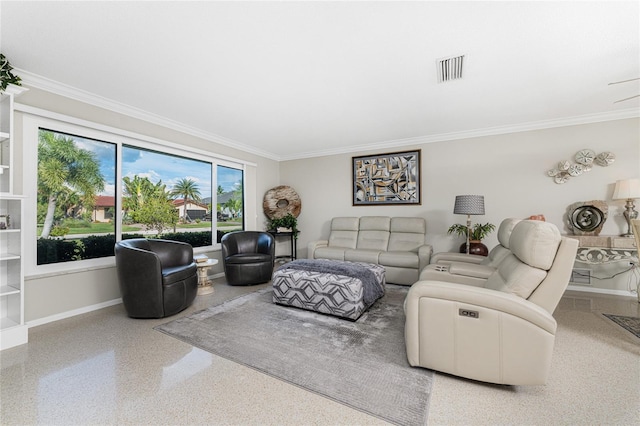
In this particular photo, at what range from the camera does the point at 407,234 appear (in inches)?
183

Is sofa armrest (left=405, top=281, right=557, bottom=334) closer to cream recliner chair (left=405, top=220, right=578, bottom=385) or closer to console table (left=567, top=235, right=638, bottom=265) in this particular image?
cream recliner chair (left=405, top=220, right=578, bottom=385)

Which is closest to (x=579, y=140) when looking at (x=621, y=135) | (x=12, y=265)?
(x=621, y=135)

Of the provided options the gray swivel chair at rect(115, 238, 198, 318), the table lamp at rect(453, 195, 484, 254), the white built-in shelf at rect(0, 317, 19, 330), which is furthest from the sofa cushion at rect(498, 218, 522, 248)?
the white built-in shelf at rect(0, 317, 19, 330)

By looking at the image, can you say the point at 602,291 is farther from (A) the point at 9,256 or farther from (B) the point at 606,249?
(A) the point at 9,256

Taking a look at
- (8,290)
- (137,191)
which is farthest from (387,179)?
(8,290)

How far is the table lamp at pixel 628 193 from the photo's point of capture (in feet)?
10.5

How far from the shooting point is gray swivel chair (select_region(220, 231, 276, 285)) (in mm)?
3959

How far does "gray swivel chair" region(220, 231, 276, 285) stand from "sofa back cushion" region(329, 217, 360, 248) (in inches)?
53.3

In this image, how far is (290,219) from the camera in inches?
219

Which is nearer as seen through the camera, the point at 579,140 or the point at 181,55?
the point at 181,55

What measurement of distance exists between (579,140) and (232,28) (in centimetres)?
478

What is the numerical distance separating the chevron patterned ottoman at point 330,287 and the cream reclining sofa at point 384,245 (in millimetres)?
843

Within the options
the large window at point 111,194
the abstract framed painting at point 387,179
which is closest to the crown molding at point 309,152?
the abstract framed painting at point 387,179

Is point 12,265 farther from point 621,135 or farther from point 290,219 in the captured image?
point 621,135
